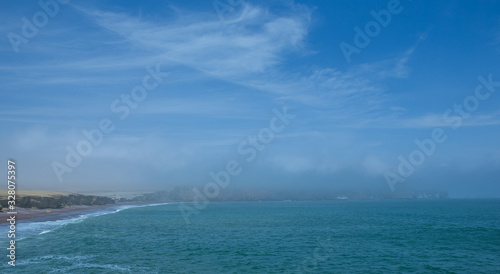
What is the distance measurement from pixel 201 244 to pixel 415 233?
1522 inches

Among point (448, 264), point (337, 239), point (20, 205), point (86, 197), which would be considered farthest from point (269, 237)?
point (86, 197)

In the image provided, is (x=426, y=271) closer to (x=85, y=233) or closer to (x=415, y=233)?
(x=415, y=233)

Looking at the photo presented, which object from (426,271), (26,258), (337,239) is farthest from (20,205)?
(426,271)

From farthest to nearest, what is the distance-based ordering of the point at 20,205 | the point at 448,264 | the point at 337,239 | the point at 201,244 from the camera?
the point at 20,205 → the point at 337,239 → the point at 201,244 → the point at 448,264

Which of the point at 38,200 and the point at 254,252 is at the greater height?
the point at 38,200

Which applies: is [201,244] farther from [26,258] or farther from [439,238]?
[439,238]

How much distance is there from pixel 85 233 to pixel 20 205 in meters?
55.8

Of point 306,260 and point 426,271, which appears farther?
point 306,260

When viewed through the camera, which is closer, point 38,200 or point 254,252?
point 254,252

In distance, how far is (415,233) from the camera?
2379 inches

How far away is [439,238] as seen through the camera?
176ft

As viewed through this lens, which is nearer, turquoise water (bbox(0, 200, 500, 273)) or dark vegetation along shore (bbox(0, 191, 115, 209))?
turquoise water (bbox(0, 200, 500, 273))

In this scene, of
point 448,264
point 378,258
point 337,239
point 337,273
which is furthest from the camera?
point 337,239

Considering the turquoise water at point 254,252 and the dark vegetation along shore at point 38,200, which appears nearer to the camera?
the turquoise water at point 254,252
